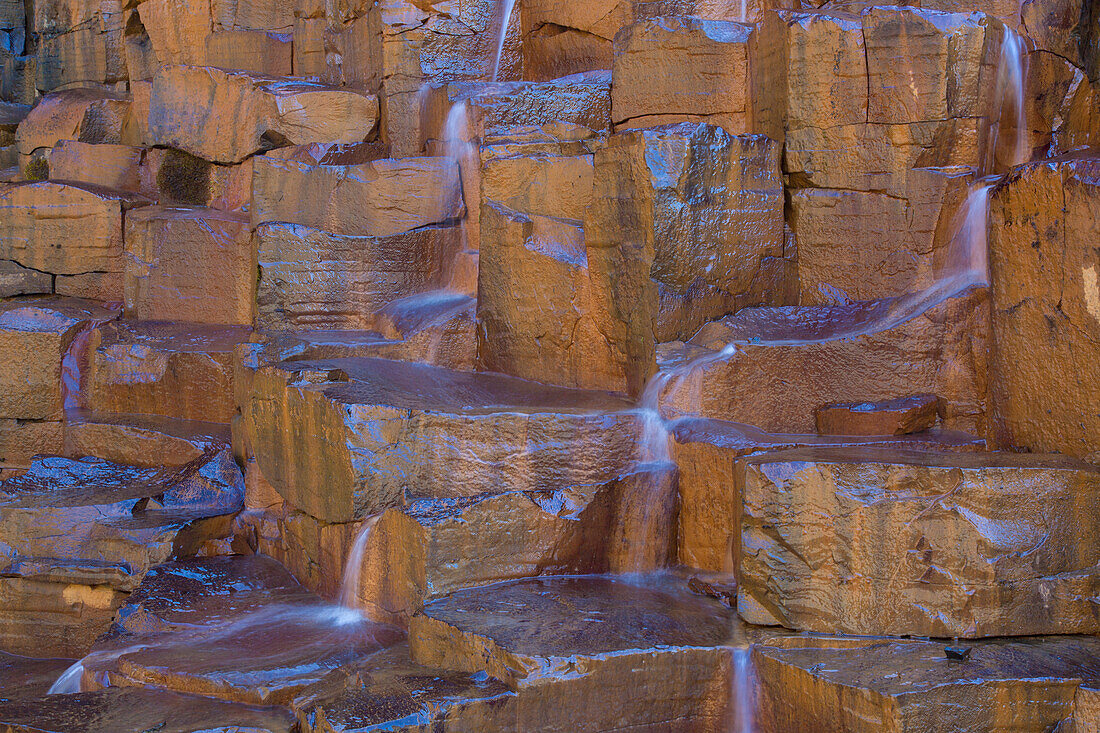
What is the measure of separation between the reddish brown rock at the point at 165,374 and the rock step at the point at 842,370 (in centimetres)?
344

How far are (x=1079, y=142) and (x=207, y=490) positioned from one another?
5.29m

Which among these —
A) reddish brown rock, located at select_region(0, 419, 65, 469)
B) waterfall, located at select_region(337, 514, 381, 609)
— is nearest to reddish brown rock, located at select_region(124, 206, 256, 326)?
reddish brown rock, located at select_region(0, 419, 65, 469)

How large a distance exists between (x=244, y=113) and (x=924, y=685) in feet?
23.6

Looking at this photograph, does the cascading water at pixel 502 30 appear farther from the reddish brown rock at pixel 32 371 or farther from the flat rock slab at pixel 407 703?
the flat rock slab at pixel 407 703

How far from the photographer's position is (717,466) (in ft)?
15.2

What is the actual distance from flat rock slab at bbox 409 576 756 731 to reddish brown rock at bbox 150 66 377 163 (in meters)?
5.22

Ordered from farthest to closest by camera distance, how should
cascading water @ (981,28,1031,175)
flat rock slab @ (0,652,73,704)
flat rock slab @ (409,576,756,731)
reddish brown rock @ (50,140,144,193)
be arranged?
reddish brown rock @ (50,140,144,193) → cascading water @ (981,28,1031,175) → flat rock slab @ (0,652,73,704) → flat rock slab @ (409,576,756,731)

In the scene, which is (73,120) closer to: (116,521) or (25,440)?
(25,440)

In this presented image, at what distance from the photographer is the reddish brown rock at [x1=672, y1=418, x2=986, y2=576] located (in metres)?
4.54

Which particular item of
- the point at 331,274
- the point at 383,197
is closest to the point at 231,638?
the point at 331,274

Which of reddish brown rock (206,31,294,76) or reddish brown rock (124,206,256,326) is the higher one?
reddish brown rock (206,31,294,76)

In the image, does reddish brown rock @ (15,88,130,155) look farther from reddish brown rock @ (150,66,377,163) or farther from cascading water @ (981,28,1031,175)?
cascading water @ (981,28,1031,175)

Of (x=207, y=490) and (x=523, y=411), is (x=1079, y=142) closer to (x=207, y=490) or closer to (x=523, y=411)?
(x=523, y=411)

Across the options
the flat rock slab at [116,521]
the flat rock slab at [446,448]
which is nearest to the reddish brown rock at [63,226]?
the flat rock slab at [116,521]
